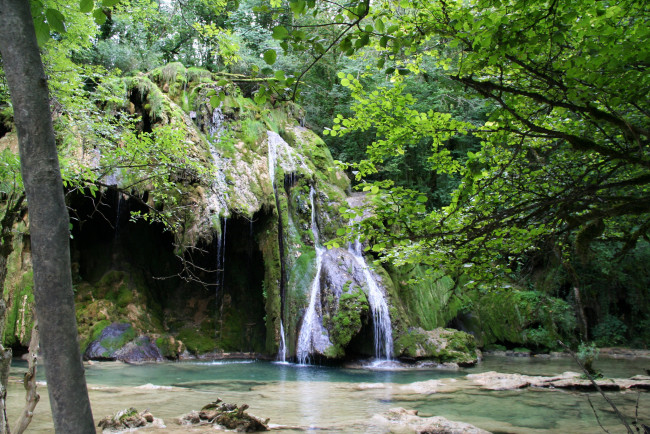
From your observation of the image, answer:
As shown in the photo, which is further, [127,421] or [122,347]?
[122,347]

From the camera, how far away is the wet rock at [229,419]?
4.86 metres

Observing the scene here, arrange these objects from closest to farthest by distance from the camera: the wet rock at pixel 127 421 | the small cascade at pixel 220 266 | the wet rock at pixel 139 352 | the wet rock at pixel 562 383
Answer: the wet rock at pixel 127 421, the wet rock at pixel 562 383, the wet rock at pixel 139 352, the small cascade at pixel 220 266

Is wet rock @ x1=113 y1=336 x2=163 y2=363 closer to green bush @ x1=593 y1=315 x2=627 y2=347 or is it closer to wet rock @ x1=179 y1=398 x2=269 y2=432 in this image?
wet rock @ x1=179 y1=398 x2=269 y2=432

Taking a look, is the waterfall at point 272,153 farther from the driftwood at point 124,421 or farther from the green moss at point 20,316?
the driftwood at point 124,421

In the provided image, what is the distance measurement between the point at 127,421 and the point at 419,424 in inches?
141

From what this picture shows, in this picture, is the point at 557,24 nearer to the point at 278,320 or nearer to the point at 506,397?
the point at 506,397

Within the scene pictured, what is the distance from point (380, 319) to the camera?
12.4m

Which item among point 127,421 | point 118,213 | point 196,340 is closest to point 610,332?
point 196,340

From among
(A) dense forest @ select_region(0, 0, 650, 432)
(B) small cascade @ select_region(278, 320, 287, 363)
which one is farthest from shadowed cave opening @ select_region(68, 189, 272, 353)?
(B) small cascade @ select_region(278, 320, 287, 363)

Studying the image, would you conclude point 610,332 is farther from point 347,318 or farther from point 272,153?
point 272,153

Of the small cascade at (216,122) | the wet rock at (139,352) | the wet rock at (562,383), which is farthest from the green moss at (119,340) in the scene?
the wet rock at (562,383)

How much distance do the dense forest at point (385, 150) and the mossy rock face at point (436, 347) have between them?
0.78ft

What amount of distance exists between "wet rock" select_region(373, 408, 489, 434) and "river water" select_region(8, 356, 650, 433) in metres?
0.17

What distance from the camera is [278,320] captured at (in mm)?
12695
